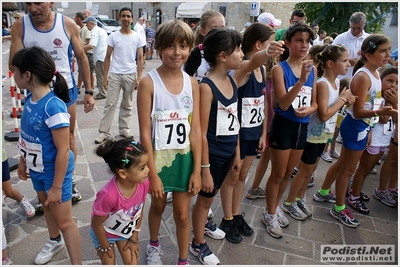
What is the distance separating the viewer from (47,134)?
1.98m

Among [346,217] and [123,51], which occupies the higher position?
[123,51]

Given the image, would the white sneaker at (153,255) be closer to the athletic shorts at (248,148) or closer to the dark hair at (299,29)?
the athletic shorts at (248,148)

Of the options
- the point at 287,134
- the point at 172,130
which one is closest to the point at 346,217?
the point at 287,134

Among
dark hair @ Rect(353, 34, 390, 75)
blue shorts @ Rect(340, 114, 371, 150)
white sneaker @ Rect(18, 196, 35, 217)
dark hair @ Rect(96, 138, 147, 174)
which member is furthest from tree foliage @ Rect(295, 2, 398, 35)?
dark hair @ Rect(96, 138, 147, 174)

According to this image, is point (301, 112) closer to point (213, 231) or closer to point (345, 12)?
point (213, 231)

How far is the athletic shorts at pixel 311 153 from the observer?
292cm

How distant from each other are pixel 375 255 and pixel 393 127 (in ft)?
4.48

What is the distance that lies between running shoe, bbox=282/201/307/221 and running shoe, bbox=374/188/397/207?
1.10m

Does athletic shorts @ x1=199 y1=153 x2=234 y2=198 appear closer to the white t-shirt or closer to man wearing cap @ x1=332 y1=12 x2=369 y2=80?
the white t-shirt

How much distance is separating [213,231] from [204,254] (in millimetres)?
332

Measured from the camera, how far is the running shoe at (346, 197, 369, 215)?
3.32 metres

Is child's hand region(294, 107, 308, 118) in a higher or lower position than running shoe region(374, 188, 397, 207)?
higher

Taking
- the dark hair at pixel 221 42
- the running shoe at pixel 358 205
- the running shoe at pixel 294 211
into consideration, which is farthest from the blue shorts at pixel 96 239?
the running shoe at pixel 358 205

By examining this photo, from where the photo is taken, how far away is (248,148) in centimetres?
266
